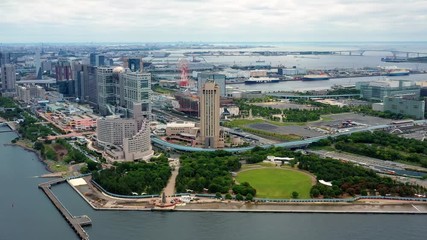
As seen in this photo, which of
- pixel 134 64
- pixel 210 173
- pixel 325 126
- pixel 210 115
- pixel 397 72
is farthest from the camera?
pixel 397 72

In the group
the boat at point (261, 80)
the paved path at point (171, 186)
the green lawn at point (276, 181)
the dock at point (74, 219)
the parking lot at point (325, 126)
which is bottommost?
the dock at point (74, 219)

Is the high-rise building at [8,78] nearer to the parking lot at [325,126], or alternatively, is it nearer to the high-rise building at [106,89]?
the high-rise building at [106,89]

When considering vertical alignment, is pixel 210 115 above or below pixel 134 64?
below

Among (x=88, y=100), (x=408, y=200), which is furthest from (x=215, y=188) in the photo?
(x=88, y=100)

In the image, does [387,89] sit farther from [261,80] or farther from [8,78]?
[8,78]

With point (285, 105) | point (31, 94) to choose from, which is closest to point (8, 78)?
point (31, 94)

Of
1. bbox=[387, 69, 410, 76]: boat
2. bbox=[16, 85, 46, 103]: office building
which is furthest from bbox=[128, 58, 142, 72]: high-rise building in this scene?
bbox=[387, 69, 410, 76]: boat

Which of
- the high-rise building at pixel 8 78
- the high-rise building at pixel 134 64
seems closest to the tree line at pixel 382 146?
the high-rise building at pixel 134 64

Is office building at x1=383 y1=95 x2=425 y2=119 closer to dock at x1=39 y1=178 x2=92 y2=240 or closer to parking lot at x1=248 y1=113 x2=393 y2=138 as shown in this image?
parking lot at x1=248 y1=113 x2=393 y2=138
